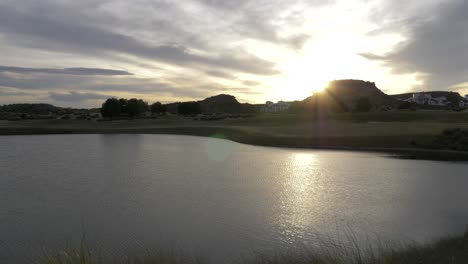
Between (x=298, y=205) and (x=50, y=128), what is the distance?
93757 millimetres

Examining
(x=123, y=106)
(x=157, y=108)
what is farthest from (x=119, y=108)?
(x=157, y=108)

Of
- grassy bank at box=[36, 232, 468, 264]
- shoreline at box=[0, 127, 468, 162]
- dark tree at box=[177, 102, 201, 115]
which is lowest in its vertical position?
shoreline at box=[0, 127, 468, 162]

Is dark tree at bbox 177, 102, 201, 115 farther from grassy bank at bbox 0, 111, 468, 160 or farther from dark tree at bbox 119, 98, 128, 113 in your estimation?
grassy bank at bbox 0, 111, 468, 160

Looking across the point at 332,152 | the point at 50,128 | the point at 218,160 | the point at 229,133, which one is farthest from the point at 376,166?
the point at 50,128

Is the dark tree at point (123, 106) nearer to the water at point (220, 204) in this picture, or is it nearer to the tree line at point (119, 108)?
the tree line at point (119, 108)

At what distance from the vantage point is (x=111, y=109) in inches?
5044

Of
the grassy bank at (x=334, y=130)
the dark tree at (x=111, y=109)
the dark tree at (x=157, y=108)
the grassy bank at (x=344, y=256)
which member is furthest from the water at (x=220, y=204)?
→ the dark tree at (x=157, y=108)

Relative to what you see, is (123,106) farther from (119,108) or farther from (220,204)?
(220,204)

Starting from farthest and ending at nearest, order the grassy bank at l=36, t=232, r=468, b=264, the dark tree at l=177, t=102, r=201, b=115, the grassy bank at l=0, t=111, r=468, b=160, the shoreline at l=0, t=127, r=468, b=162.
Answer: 1. the dark tree at l=177, t=102, r=201, b=115
2. the grassy bank at l=0, t=111, r=468, b=160
3. the shoreline at l=0, t=127, r=468, b=162
4. the grassy bank at l=36, t=232, r=468, b=264

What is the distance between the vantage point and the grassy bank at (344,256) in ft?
34.7

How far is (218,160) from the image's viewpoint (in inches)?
1581

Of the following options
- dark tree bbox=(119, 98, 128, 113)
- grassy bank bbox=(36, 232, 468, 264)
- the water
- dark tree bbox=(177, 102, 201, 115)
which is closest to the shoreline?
the water

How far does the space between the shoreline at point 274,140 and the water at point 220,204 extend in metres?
9.21

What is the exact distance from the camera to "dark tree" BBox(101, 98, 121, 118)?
12825cm
